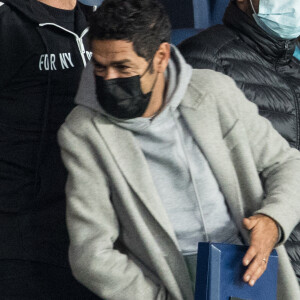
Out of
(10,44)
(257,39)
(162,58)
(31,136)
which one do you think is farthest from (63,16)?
(257,39)

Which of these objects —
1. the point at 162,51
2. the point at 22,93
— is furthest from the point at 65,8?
the point at 162,51

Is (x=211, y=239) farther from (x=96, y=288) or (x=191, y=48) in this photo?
(x=191, y=48)

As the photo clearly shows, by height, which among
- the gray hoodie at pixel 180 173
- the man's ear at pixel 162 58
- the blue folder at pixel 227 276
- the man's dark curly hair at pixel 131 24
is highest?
the man's dark curly hair at pixel 131 24

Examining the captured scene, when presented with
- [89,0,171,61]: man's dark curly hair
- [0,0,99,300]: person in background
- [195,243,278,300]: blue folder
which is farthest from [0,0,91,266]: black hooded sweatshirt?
[195,243,278,300]: blue folder

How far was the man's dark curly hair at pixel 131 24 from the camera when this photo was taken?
5.96 feet

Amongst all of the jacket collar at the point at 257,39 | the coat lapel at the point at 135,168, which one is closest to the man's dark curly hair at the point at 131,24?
the coat lapel at the point at 135,168

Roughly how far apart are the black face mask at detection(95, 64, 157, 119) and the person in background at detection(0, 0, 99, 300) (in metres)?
0.44

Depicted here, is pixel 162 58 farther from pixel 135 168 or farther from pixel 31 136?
pixel 31 136

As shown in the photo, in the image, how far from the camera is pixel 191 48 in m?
2.45

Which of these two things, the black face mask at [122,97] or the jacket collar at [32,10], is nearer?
the black face mask at [122,97]

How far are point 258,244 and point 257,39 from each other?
0.94 metres

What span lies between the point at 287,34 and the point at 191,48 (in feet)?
1.18

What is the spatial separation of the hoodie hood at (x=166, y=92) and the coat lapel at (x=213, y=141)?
0.11ft

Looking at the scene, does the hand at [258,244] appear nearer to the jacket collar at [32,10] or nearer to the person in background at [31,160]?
the person in background at [31,160]
